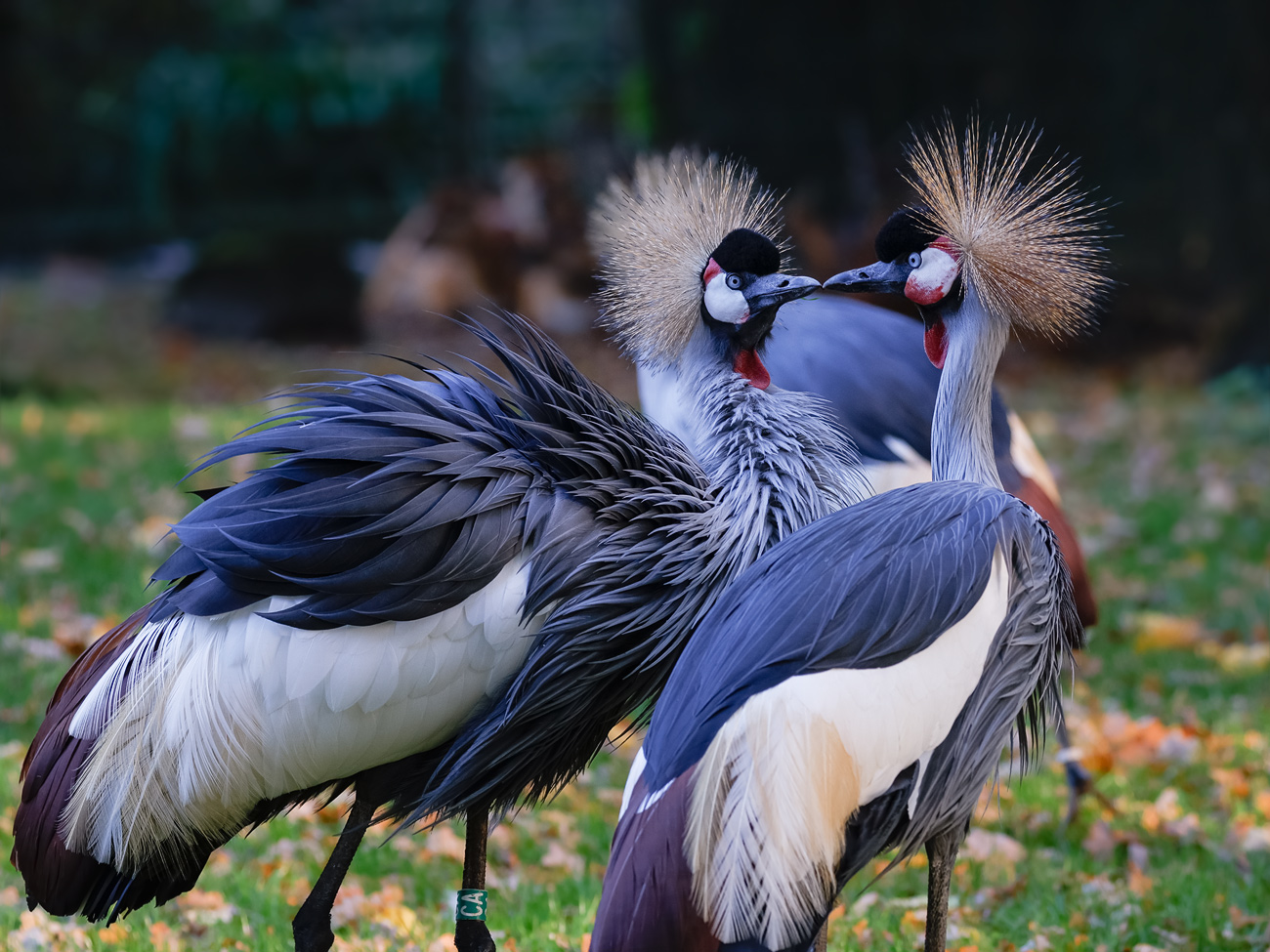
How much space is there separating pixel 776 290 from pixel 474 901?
1287 millimetres

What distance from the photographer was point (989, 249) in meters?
2.45

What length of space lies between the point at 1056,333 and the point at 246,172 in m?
10.8

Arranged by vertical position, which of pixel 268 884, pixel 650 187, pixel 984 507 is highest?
pixel 650 187

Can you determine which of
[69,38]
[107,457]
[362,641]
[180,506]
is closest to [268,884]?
[362,641]

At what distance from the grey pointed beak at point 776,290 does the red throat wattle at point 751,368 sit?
0.10 meters

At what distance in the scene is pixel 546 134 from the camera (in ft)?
39.2

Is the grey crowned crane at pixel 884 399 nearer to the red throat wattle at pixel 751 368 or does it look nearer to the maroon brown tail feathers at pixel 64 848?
the red throat wattle at pixel 751 368

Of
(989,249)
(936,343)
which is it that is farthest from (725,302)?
(989,249)

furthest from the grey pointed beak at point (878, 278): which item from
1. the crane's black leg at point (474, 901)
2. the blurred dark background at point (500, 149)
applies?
the blurred dark background at point (500, 149)

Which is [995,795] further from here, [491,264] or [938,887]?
[491,264]

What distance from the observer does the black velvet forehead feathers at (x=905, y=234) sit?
2523 mm

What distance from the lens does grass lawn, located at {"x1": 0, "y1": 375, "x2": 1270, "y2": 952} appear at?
2.85m

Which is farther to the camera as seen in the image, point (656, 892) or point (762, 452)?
point (762, 452)

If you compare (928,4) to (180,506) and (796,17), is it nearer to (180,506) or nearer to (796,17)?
(796,17)
